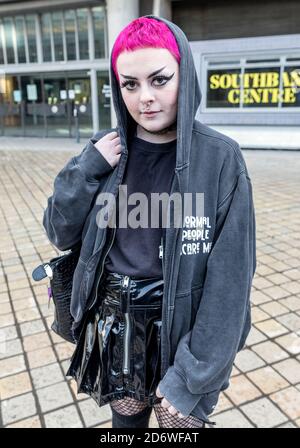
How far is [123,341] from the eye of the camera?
1380 mm

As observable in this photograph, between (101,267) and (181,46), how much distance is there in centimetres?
77

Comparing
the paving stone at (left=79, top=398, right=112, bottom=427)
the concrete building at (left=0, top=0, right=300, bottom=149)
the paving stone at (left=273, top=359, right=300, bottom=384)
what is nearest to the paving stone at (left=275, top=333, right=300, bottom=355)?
the paving stone at (left=273, top=359, right=300, bottom=384)

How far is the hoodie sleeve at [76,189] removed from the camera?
130 cm

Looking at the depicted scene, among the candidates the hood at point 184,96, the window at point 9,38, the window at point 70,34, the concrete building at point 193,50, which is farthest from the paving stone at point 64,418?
the window at point 9,38

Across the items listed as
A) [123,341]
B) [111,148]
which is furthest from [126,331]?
[111,148]

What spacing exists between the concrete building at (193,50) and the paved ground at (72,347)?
21.5 ft

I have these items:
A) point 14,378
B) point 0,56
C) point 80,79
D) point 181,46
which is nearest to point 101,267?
point 181,46

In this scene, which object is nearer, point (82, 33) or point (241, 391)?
point (241, 391)

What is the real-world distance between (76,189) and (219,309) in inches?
24.0

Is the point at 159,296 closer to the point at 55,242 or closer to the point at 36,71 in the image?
the point at 55,242

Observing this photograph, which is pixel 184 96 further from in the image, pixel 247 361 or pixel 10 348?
pixel 10 348

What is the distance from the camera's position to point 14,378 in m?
2.54

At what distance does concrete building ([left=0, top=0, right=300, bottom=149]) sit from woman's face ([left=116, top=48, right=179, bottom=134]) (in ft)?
35.4

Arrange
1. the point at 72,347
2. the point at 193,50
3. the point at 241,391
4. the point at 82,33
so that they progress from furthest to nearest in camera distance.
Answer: the point at 82,33, the point at 193,50, the point at 72,347, the point at 241,391
